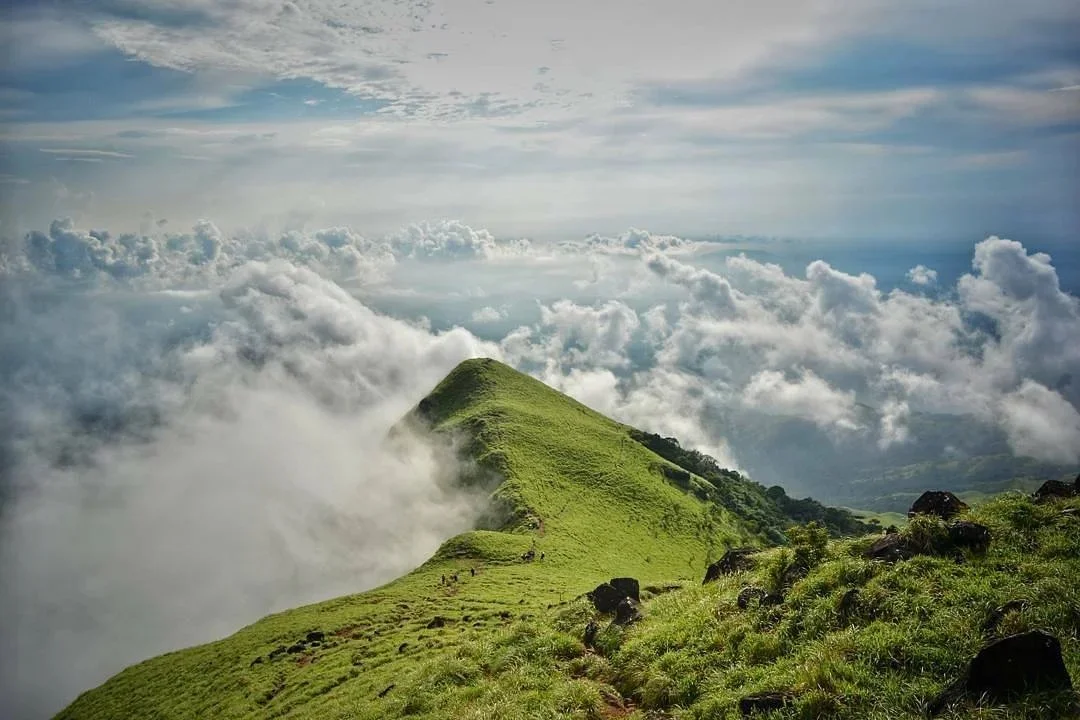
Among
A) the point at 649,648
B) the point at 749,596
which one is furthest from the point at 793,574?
the point at 649,648

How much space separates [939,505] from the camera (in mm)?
22016

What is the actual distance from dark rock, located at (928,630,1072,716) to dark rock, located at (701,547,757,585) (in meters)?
14.1

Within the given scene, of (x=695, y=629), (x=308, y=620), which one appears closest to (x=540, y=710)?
(x=695, y=629)

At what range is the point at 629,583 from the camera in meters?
29.1

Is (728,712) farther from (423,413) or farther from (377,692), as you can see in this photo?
(423,413)

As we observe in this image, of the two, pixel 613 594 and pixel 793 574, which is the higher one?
pixel 793 574

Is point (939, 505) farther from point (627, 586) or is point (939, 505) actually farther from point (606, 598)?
point (606, 598)

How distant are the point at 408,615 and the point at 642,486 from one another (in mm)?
90098

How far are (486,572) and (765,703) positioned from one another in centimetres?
6435

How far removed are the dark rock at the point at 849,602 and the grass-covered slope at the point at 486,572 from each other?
57.0 feet

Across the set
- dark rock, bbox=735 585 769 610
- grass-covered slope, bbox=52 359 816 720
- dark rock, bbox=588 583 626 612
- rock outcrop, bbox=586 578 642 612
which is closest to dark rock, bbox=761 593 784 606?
dark rock, bbox=735 585 769 610

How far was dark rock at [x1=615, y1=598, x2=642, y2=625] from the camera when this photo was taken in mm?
23359

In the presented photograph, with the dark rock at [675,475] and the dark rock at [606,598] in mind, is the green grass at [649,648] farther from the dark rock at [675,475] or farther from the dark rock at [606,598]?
the dark rock at [675,475]

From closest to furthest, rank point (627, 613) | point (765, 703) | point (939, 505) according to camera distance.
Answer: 1. point (765, 703)
2. point (939, 505)
3. point (627, 613)
